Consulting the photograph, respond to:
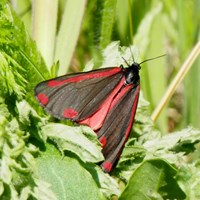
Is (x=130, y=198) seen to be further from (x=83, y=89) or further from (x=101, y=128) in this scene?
(x=83, y=89)

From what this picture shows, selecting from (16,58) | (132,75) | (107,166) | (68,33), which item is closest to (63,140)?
(107,166)

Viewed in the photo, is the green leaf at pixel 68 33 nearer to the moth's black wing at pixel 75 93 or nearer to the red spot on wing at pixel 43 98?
the moth's black wing at pixel 75 93

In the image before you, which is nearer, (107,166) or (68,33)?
(107,166)

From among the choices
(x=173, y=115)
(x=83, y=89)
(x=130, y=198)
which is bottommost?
(x=173, y=115)

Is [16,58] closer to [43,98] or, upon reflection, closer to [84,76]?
[43,98]

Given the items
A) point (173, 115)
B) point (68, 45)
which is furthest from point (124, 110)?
point (173, 115)

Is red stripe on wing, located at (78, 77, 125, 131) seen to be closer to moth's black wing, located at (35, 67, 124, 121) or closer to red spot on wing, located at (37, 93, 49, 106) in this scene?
moth's black wing, located at (35, 67, 124, 121)
